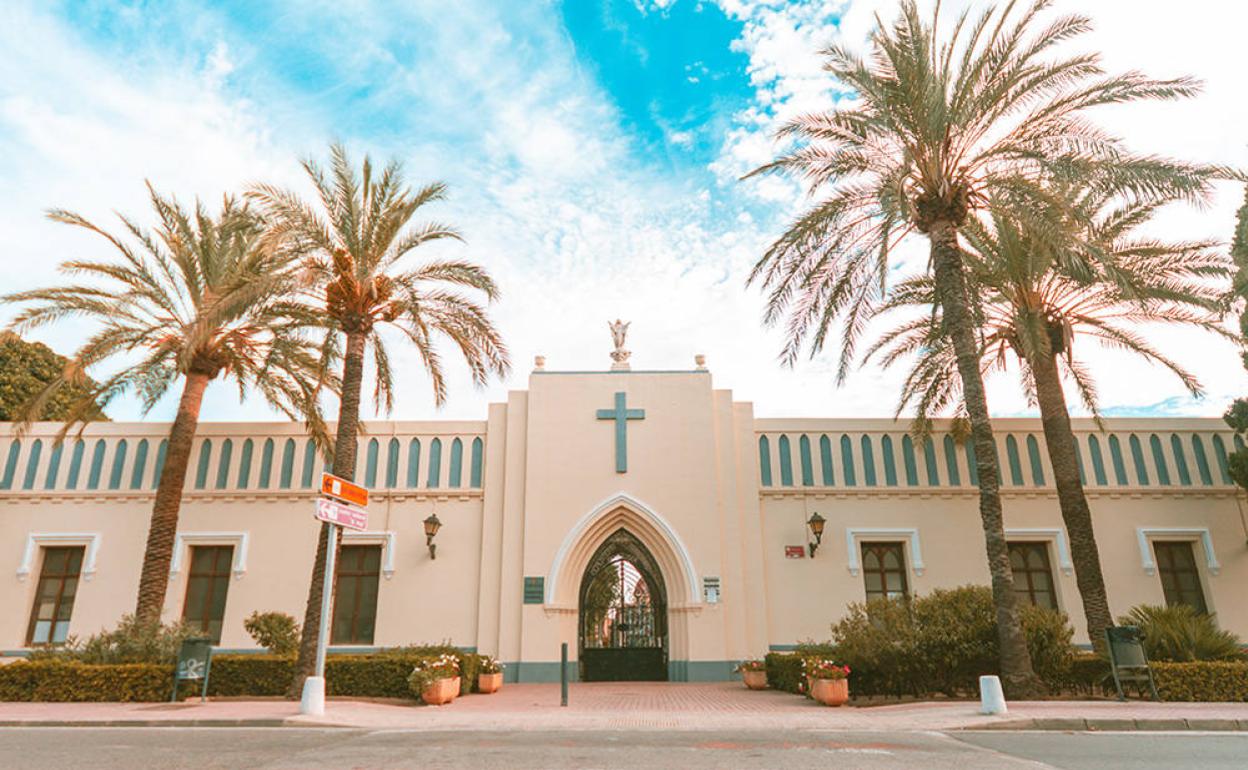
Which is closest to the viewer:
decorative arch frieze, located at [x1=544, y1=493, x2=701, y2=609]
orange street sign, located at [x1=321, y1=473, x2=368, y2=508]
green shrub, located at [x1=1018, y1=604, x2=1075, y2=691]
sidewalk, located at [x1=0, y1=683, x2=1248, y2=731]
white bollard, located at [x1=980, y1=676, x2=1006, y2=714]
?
sidewalk, located at [x1=0, y1=683, x2=1248, y2=731]

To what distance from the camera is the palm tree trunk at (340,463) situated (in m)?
12.8

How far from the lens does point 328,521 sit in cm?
1077

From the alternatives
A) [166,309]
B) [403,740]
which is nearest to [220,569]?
[166,309]

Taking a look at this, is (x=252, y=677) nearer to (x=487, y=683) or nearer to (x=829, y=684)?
(x=487, y=683)

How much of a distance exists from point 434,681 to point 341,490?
12.4 feet

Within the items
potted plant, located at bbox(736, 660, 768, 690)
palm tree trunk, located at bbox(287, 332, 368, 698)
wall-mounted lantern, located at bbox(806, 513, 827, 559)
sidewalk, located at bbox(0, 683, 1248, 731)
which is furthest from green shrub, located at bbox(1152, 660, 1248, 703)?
palm tree trunk, located at bbox(287, 332, 368, 698)

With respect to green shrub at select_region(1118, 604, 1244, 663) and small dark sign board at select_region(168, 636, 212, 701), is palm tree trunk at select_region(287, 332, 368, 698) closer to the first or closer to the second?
small dark sign board at select_region(168, 636, 212, 701)

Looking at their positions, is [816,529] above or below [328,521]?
above

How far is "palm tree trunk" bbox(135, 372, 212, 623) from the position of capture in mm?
15188

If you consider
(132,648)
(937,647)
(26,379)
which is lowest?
(937,647)

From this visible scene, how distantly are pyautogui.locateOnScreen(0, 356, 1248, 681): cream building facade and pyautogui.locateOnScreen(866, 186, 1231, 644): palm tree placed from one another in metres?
3.07

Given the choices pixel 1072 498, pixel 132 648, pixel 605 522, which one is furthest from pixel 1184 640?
pixel 132 648

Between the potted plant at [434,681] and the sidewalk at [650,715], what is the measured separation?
0.26 meters

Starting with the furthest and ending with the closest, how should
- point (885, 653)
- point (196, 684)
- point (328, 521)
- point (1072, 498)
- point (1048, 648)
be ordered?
point (1072, 498)
point (196, 684)
point (1048, 648)
point (885, 653)
point (328, 521)
